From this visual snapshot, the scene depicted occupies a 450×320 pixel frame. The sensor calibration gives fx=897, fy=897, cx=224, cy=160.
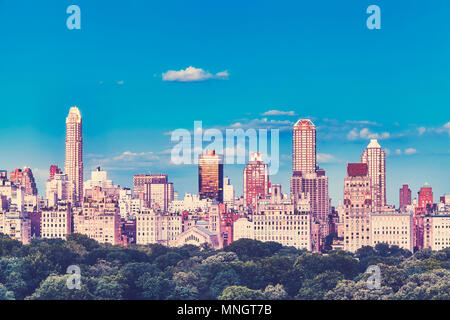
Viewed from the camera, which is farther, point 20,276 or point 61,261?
point 61,261

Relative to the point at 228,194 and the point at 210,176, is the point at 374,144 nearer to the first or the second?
the point at 210,176

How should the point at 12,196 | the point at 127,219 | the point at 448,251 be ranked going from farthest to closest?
the point at 12,196, the point at 127,219, the point at 448,251

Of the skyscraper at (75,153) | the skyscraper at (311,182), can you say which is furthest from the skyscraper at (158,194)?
the skyscraper at (311,182)

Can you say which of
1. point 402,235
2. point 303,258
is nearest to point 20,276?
point 303,258

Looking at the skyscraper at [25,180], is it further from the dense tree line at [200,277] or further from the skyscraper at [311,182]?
the dense tree line at [200,277]

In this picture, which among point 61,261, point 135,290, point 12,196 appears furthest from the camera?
point 12,196

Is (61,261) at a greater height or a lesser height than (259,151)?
lesser

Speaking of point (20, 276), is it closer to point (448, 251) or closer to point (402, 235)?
point (448, 251)
